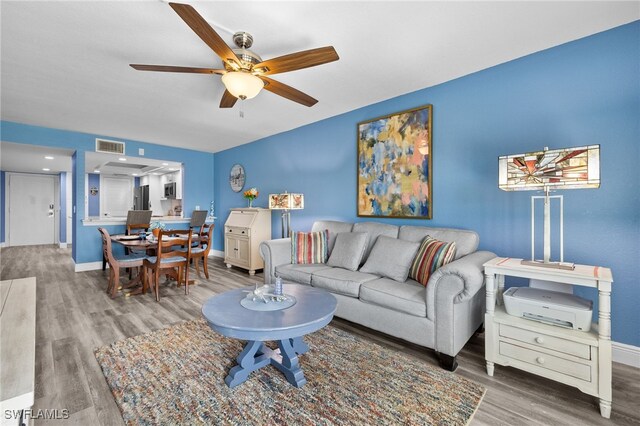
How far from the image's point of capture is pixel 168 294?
12.5 ft

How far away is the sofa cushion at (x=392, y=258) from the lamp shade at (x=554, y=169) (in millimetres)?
1004

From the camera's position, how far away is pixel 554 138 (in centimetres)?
246

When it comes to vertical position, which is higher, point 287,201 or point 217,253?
point 287,201

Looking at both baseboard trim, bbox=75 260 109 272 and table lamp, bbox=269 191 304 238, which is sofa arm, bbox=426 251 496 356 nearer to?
table lamp, bbox=269 191 304 238

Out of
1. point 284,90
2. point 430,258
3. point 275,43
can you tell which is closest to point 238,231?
point 284,90

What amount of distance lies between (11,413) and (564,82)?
3.80 meters

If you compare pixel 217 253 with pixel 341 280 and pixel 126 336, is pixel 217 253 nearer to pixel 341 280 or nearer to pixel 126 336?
pixel 126 336

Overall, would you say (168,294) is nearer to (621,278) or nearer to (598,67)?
(621,278)

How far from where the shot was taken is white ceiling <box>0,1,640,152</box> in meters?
1.99

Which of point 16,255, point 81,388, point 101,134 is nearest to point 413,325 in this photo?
point 81,388

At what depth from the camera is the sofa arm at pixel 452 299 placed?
6.74 feet

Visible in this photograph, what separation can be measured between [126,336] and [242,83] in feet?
8.04

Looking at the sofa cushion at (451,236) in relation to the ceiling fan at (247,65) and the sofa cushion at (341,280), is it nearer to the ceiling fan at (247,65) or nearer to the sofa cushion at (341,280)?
the sofa cushion at (341,280)

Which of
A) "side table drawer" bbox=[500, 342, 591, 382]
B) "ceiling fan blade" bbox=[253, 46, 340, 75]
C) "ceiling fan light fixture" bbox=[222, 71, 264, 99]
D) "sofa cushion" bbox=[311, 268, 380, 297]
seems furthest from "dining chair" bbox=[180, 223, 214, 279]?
"side table drawer" bbox=[500, 342, 591, 382]
